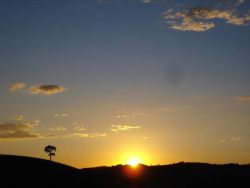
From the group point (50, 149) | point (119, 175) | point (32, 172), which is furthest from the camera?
point (50, 149)

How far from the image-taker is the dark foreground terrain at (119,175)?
132ft

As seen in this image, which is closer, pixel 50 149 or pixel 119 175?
pixel 119 175

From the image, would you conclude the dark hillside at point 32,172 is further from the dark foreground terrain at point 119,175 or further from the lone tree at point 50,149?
the lone tree at point 50,149

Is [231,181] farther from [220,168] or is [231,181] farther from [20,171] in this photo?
[20,171]

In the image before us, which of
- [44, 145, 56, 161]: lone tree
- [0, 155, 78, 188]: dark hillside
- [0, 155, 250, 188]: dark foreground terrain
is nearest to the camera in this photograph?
[0, 155, 78, 188]: dark hillside

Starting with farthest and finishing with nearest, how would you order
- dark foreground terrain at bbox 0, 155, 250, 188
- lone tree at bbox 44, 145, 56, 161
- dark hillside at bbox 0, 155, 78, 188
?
lone tree at bbox 44, 145, 56, 161, dark foreground terrain at bbox 0, 155, 250, 188, dark hillside at bbox 0, 155, 78, 188

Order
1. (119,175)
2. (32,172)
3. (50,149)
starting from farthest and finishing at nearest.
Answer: (50,149), (119,175), (32,172)

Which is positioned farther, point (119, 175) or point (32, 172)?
point (119, 175)

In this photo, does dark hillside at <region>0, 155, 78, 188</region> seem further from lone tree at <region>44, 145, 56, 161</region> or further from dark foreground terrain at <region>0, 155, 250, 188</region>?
lone tree at <region>44, 145, 56, 161</region>

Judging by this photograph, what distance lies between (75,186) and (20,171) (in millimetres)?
5819

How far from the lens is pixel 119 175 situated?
48.2 meters

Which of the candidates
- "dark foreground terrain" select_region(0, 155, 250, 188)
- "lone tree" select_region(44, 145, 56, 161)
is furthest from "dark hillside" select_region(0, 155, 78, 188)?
"lone tree" select_region(44, 145, 56, 161)

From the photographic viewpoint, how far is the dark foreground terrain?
40312 millimetres

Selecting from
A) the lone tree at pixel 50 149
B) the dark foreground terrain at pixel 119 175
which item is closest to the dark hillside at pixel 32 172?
the dark foreground terrain at pixel 119 175
